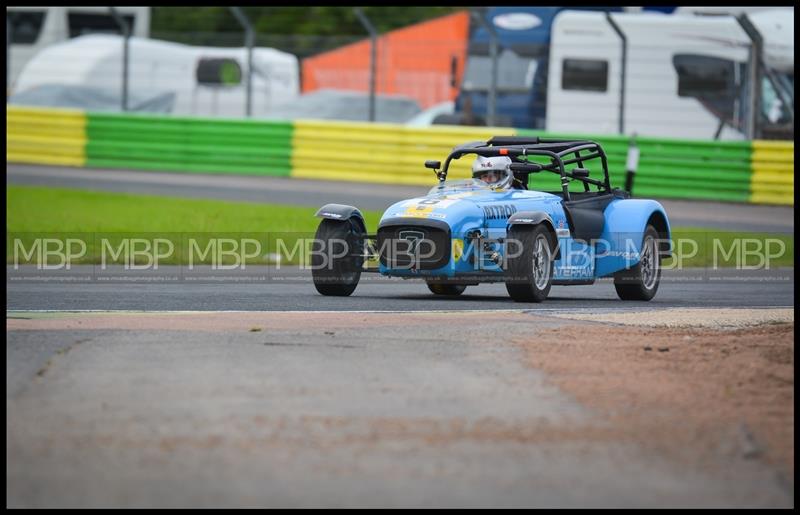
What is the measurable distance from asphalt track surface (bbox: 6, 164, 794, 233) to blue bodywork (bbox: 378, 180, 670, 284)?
8.53 m

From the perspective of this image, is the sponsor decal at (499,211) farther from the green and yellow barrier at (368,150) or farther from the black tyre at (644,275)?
the green and yellow barrier at (368,150)

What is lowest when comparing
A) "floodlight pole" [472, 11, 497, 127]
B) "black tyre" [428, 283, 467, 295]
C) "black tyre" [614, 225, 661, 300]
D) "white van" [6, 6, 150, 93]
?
"black tyre" [428, 283, 467, 295]

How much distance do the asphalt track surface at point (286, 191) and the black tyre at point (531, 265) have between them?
9992 millimetres

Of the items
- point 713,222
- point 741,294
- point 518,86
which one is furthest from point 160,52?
point 741,294

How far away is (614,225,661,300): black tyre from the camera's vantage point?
1385 centimetres

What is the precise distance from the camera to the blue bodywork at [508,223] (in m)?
12.4

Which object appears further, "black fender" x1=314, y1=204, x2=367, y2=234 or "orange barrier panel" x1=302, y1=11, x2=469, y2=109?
"orange barrier panel" x1=302, y1=11, x2=469, y2=109

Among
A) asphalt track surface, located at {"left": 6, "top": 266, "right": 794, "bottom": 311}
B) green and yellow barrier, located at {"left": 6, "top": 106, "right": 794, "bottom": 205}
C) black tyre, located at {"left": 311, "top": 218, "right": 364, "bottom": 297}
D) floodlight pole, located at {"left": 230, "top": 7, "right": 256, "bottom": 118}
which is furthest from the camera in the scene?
floodlight pole, located at {"left": 230, "top": 7, "right": 256, "bottom": 118}

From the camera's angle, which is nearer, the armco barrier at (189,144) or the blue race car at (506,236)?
the blue race car at (506,236)

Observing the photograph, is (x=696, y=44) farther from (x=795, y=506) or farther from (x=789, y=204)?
(x=795, y=506)

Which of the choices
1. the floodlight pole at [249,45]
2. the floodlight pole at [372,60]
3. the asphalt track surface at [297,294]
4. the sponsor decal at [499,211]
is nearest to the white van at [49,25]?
the floodlight pole at [249,45]

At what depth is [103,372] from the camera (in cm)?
766

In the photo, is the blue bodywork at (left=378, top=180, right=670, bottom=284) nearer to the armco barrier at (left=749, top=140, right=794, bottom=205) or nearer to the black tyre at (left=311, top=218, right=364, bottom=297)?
the black tyre at (left=311, top=218, right=364, bottom=297)

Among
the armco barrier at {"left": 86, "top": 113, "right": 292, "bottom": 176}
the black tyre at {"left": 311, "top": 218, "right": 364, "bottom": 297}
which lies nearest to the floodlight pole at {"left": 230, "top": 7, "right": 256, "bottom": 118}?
the armco barrier at {"left": 86, "top": 113, "right": 292, "bottom": 176}
